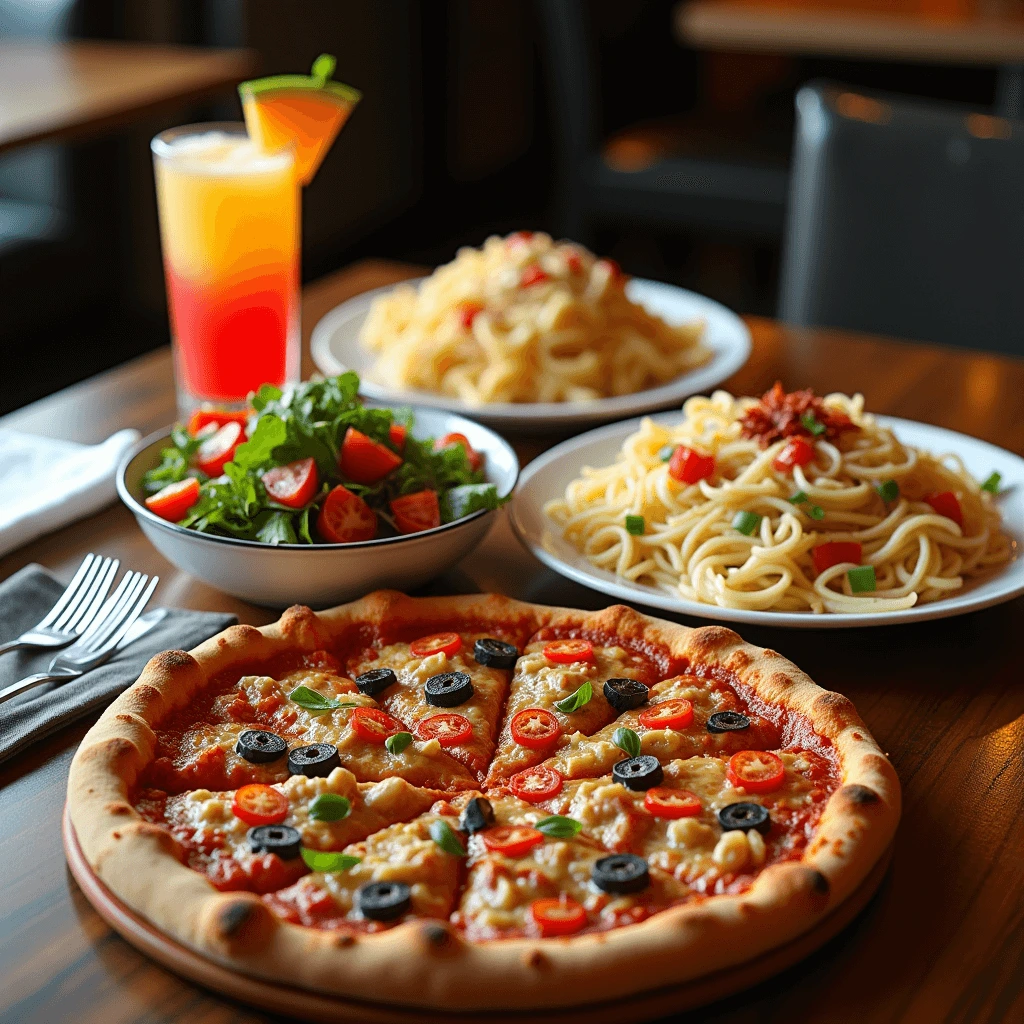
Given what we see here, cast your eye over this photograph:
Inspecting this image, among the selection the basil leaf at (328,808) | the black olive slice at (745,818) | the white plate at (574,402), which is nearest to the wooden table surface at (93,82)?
the white plate at (574,402)

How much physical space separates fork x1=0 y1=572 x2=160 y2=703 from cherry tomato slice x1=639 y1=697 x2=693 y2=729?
0.85 m

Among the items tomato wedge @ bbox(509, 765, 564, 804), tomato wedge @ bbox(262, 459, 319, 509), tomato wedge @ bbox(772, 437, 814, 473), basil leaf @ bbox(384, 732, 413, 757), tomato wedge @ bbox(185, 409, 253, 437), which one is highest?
tomato wedge @ bbox(262, 459, 319, 509)

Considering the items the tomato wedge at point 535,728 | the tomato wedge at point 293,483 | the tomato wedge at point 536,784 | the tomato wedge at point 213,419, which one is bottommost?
the tomato wedge at point 535,728

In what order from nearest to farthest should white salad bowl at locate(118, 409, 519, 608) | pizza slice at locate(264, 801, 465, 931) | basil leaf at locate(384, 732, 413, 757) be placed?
pizza slice at locate(264, 801, 465, 931) → basil leaf at locate(384, 732, 413, 757) → white salad bowl at locate(118, 409, 519, 608)

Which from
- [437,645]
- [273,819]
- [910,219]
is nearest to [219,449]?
[437,645]

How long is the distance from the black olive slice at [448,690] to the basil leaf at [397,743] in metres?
0.12

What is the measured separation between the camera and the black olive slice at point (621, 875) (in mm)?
1457

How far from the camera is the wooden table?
1.41 metres

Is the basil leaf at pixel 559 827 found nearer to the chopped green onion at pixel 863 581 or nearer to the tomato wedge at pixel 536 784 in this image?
the tomato wedge at pixel 536 784

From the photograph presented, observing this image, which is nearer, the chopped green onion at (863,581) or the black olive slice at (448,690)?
the black olive slice at (448,690)

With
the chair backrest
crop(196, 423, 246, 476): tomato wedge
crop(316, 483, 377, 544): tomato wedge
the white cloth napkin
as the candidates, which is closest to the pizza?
crop(316, 483, 377, 544): tomato wedge

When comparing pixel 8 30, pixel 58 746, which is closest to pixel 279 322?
pixel 58 746

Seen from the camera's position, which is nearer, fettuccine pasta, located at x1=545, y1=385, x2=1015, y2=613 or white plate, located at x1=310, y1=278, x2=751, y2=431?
fettuccine pasta, located at x1=545, y1=385, x2=1015, y2=613

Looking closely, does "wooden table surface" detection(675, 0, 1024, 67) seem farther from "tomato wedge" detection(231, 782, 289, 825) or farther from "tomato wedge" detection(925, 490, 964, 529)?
"tomato wedge" detection(231, 782, 289, 825)
